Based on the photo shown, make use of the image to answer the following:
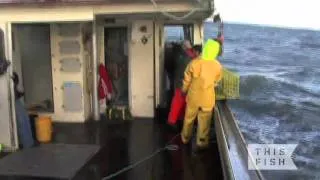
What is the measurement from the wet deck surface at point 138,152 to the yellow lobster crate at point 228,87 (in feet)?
3.82

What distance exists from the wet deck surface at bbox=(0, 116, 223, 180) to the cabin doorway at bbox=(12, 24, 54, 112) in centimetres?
84

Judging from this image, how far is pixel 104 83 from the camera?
7.76 metres

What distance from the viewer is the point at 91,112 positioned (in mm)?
8023

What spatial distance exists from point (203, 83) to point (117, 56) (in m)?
3.17

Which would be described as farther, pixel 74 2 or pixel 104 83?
pixel 104 83

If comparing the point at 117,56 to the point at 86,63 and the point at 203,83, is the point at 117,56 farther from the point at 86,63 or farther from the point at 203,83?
the point at 203,83

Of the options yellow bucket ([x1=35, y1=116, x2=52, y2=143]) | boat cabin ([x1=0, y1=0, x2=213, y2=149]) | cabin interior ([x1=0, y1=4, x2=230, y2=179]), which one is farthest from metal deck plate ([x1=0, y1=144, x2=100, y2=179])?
boat cabin ([x1=0, y1=0, x2=213, y2=149])

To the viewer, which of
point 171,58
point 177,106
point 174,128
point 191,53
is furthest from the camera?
point 171,58

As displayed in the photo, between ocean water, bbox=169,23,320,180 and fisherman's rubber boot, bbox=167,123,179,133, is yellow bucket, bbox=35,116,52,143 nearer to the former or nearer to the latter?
fisherman's rubber boot, bbox=167,123,179,133

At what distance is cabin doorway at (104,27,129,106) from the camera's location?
810 centimetres

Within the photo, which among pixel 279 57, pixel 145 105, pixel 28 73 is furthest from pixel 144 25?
pixel 279 57

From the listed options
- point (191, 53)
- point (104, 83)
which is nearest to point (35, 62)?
point (104, 83)

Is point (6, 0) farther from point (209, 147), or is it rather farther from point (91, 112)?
point (209, 147)

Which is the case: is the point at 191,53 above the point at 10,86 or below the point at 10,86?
above
